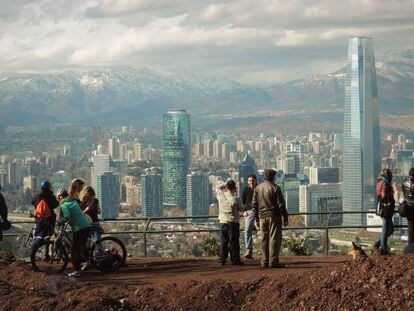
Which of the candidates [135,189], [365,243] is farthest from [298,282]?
[135,189]

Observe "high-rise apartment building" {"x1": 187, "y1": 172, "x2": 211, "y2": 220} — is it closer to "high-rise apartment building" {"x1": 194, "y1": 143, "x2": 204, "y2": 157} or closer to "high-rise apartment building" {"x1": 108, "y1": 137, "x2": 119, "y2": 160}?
"high-rise apartment building" {"x1": 194, "y1": 143, "x2": 204, "y2": 157}

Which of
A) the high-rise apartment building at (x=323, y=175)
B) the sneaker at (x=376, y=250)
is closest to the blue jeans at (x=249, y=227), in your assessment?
the sneaker at (x=376, y=250)

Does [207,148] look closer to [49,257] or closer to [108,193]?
[108,193]

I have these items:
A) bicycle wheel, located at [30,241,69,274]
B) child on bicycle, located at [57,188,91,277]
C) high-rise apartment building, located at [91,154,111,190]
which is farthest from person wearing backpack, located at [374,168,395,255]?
high-rise apartment building, located at [91,154,111,190]

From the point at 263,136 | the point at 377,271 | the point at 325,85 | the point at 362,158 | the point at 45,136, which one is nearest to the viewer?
the point at 377,271

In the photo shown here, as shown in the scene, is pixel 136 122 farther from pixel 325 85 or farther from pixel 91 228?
pixel 91 228

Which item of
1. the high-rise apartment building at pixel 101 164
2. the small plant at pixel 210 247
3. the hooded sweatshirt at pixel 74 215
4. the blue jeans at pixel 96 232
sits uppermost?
the high-rise apartment building at pixel 101 164

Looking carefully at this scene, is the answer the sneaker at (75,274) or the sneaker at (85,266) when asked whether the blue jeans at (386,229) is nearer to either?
the sneaker at (85,266)
